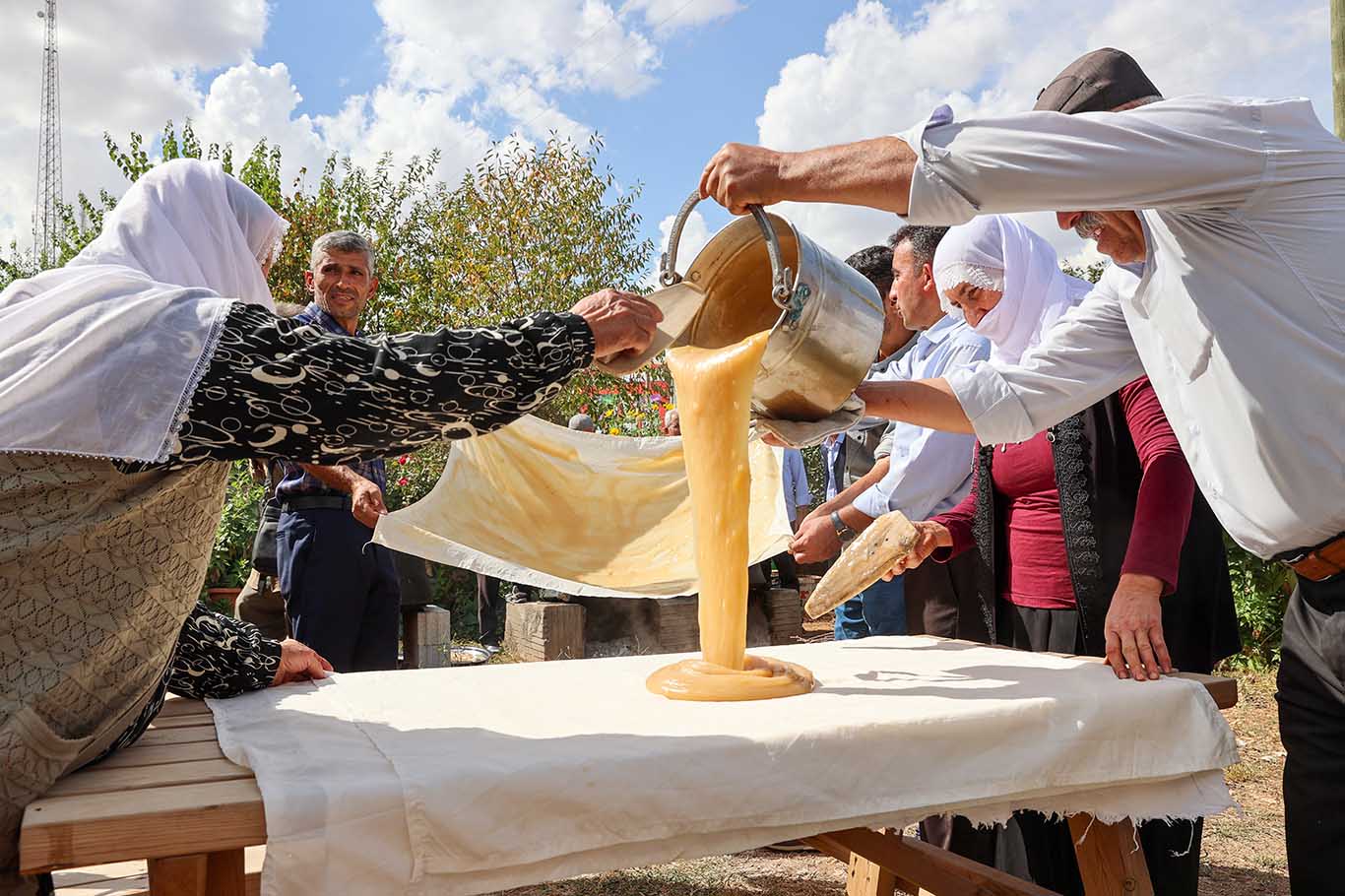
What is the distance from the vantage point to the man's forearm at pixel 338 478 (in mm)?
3529

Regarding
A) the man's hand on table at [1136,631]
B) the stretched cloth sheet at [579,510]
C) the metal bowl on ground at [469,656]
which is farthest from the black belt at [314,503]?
the metal bowl on ground at [469,656]

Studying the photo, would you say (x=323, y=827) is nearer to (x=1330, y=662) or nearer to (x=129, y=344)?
(x=129, y=344)

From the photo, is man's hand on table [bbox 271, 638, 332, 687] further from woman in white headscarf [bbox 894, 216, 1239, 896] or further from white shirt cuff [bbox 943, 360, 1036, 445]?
white shirt cuff [bbox 943, 360, 1036, 445]

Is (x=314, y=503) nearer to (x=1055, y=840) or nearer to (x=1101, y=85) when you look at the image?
(x=1055, y=840)

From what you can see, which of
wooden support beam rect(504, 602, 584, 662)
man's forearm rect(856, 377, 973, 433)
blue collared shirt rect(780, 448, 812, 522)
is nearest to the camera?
man's forearm rect(856, 377, 973, 433)

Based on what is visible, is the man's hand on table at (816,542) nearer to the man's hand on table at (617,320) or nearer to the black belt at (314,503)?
the man's hand on table at (617,320)

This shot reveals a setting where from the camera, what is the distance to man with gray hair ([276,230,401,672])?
3520mm

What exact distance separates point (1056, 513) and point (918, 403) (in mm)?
467

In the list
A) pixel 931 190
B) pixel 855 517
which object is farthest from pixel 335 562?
pixel 931 190

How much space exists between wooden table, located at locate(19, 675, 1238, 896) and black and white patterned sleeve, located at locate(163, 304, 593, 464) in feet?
1.46

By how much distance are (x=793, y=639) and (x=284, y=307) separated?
17.1 feet

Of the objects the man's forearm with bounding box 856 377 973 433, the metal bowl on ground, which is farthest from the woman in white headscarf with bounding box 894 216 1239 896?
the metal bowl on ground

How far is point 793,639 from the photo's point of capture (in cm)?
772

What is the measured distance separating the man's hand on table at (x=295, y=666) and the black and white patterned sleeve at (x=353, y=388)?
2.35 ft
